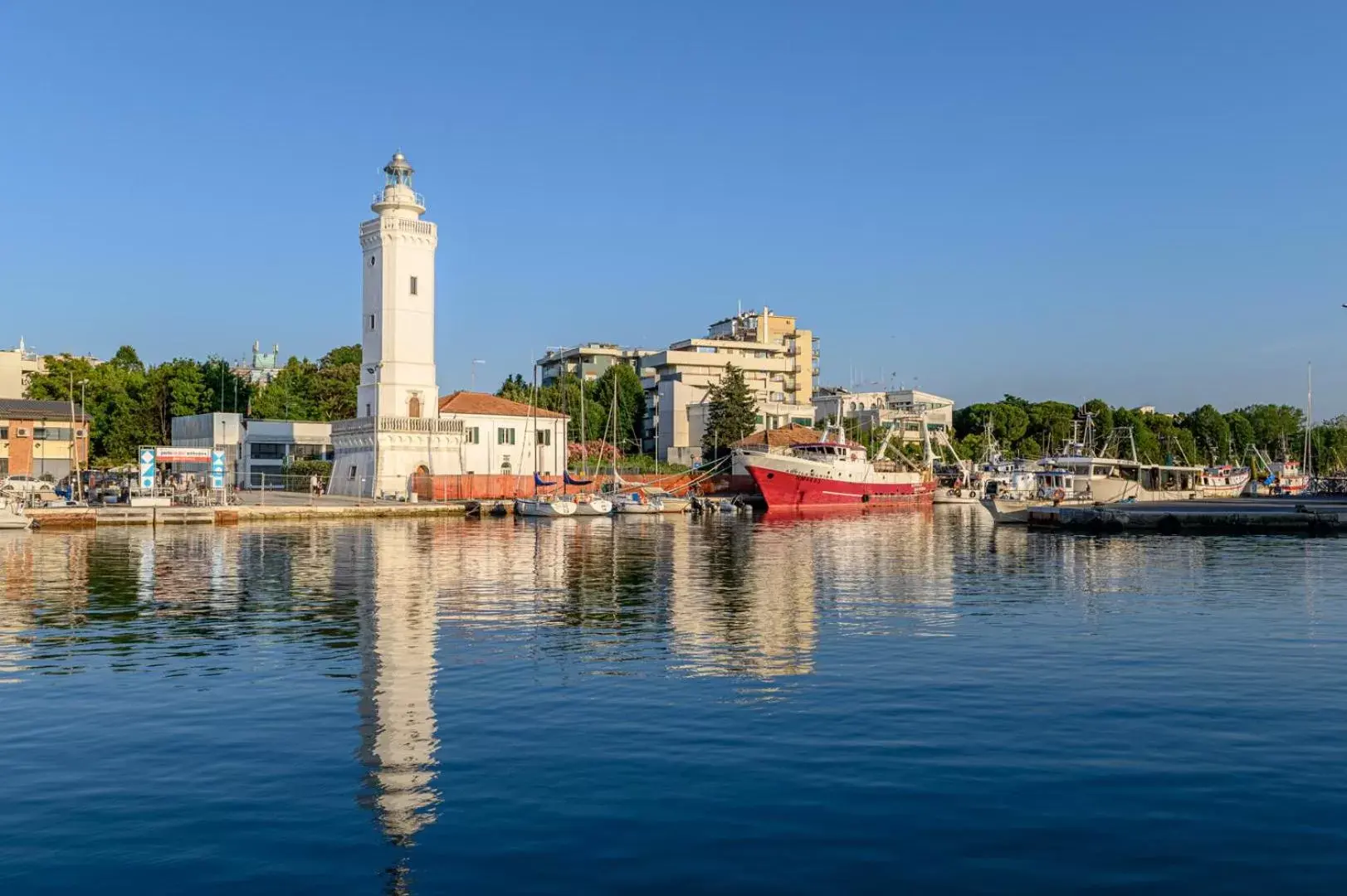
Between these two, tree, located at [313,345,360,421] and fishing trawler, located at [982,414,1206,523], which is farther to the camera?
tree, located at [313,345,360,421]

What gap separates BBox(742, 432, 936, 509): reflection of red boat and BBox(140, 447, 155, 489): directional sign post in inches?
1728

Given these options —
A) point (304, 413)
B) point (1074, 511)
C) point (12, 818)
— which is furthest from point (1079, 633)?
point (304, 413)

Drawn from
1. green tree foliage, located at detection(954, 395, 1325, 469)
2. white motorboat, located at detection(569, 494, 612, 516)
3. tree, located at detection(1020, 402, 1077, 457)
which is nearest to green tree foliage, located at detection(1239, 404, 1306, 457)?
green tree foliage, located at detection(954, 395, 1325, 469)

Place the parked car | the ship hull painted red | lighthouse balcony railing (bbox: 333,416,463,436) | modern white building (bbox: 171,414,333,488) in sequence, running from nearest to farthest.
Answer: the parked car → lighthouse balcony railing (bbox: 333,416,463,436) → the ship hull painted red → modern white building (bbox: 171,414,333,488)

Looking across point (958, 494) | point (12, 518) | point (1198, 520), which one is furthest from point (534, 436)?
point (1198, 520)

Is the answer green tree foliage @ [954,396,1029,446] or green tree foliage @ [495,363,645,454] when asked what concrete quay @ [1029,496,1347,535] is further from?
green tree foliage @ [954,396,1029,446]

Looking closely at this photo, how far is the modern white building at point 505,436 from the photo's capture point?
88.2 m

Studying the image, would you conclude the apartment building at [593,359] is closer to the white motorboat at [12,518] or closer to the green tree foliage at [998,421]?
the green tree foliage at [998,421]

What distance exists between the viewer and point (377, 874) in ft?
34.7

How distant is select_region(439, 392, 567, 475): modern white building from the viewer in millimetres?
88250

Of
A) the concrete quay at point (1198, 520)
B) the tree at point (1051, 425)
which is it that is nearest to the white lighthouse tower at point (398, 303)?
the concrete quay at point (1198, 520)

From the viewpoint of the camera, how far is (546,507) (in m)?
74.8

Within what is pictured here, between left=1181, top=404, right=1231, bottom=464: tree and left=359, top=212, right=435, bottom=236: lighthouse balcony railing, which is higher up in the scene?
left=359, top=212, right=435, bottom=236: lighthouse balcony railing

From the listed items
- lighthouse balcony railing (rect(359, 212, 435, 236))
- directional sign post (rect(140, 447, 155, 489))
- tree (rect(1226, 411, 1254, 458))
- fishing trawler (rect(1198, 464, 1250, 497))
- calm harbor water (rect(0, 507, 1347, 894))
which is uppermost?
lighthouse balcony railing (rect(359, 212, 435, 236))
